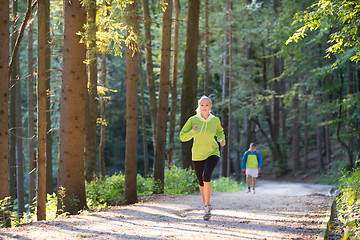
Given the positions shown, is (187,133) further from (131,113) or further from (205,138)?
(131,113)

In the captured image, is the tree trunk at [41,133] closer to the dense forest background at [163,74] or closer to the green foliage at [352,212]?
the dense forest background at [163,74]

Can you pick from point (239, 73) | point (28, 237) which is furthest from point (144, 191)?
point (239, 73)

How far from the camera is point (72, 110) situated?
1033 cm

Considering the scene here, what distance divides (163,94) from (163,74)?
0.67 metres

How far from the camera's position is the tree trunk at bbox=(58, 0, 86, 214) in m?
10.3

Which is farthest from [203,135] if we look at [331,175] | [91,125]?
[331,175]

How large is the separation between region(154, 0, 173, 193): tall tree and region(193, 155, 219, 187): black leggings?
6.40 m

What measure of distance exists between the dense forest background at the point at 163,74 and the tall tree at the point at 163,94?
35 mm

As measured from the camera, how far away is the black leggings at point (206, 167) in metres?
8.24

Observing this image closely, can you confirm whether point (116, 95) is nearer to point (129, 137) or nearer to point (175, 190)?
point (175, 190)

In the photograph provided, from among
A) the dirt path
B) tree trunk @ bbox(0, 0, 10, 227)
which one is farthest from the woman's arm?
tree trunk @ bbox(0, 0, 10, 227)

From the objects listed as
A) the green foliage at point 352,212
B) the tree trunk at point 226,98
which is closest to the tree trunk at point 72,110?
the green foliage at point 352,212

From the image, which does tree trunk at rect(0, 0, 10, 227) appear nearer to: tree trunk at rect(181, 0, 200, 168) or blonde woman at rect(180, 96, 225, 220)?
blonde woman at rect(180, 96, 225, 220)

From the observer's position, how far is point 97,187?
1380cm
